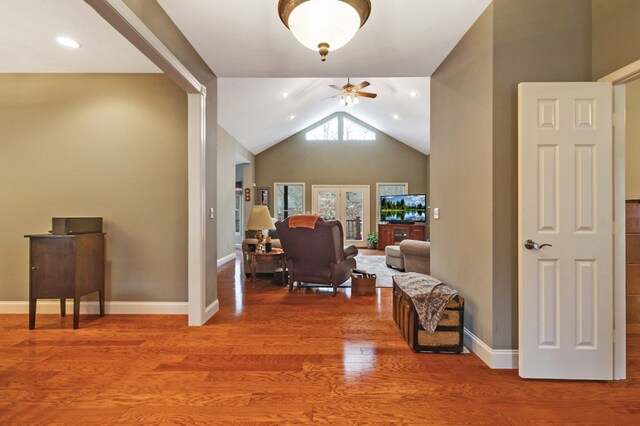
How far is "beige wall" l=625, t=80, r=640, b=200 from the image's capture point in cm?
253

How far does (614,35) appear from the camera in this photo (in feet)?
6.72

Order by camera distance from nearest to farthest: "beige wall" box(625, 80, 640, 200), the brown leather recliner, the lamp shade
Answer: "beige wall" box(625, 80, 640, 200)
the brown leather recliner
the lamp shade

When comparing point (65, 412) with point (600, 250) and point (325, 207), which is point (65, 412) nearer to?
point (600, 250)

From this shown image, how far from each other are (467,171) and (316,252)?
2176mm

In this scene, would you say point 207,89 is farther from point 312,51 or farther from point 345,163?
point 345,163

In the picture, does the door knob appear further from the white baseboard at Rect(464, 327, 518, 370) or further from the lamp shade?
the lamp shade

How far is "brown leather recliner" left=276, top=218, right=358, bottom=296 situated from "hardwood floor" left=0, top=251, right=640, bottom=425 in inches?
44.1

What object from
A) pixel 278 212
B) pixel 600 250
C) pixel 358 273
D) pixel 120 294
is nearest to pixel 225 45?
pixel 120 294

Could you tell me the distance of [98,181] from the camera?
3340 millimetres

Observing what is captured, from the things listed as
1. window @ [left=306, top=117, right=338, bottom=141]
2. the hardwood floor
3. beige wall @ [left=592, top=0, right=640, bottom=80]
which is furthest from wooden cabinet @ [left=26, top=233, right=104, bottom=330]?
window @ [left=306, top=117, right=338, bottom=141]

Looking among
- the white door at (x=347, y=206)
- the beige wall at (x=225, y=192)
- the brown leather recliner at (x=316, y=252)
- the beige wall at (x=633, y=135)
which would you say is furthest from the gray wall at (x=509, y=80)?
the white door at (x=347, y=206)

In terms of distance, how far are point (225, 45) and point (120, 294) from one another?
2.85 metres

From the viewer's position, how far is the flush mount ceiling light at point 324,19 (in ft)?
5.41

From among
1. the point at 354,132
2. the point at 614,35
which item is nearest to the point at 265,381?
the point at 614,35
